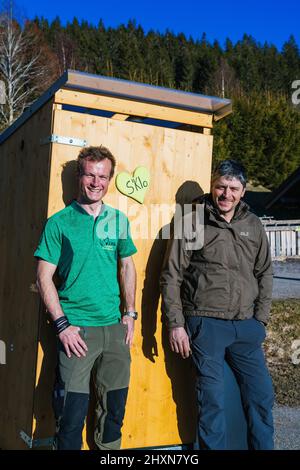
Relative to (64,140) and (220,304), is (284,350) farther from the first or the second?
(64,140)

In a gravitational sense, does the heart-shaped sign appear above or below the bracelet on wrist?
above

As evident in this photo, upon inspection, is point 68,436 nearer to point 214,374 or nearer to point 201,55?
point 214,374

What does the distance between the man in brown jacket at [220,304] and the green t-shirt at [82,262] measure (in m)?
0.44

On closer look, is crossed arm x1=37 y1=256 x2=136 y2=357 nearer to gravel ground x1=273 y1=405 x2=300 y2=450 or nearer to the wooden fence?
gravel ground x1=273 y1=405 x2=300 y2=450

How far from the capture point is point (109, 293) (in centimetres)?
285

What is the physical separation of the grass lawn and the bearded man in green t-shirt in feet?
7.82

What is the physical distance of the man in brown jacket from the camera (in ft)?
9.89

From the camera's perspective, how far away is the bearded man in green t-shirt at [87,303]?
269 cm

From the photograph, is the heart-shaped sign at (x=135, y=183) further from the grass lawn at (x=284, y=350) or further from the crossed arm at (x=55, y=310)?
the grass lawn at (x=284, y=350)

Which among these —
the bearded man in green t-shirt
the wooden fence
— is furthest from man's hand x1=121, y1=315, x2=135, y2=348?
the wooden fence

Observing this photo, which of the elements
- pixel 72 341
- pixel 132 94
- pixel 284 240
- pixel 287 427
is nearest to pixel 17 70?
pixel 284 240

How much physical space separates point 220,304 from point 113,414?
36.6 inches

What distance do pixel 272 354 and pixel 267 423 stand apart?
111 inches

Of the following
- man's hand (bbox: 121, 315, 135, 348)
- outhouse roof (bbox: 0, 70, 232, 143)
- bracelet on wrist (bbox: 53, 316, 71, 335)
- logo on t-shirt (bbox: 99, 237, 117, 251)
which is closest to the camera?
bracelet on wrist (bbox: 53, 316, 71, 335)
